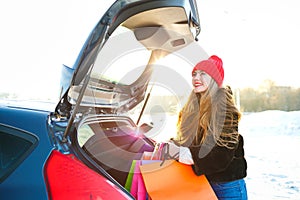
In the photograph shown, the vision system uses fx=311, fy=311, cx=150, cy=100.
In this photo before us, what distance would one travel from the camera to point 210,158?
5.29 feet

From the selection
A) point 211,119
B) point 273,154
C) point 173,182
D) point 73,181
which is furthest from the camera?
point 273,154

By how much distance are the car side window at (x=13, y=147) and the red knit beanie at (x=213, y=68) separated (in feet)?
3.32

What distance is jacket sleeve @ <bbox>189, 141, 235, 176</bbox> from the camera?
1.59 meters

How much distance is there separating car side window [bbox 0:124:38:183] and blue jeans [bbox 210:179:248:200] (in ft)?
3.50

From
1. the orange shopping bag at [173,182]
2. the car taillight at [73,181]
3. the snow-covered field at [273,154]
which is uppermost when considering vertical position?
the car taillight at [73,181]

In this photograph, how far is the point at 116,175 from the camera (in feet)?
6.77

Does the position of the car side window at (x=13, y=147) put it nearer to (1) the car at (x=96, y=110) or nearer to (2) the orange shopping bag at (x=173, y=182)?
(1) the car at (x=96, y=110)

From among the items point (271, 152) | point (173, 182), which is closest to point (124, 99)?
Answer: point (173, 182)

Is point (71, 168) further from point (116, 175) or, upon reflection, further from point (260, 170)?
point (260, 170)

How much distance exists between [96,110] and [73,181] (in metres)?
0.73

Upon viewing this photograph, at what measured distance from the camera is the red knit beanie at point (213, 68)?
5.86 ft

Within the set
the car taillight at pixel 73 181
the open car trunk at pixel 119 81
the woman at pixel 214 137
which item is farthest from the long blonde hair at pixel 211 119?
the car taillight at pixel 73 181

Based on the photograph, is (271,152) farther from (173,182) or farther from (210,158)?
(173,182)

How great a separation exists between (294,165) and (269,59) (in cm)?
935
